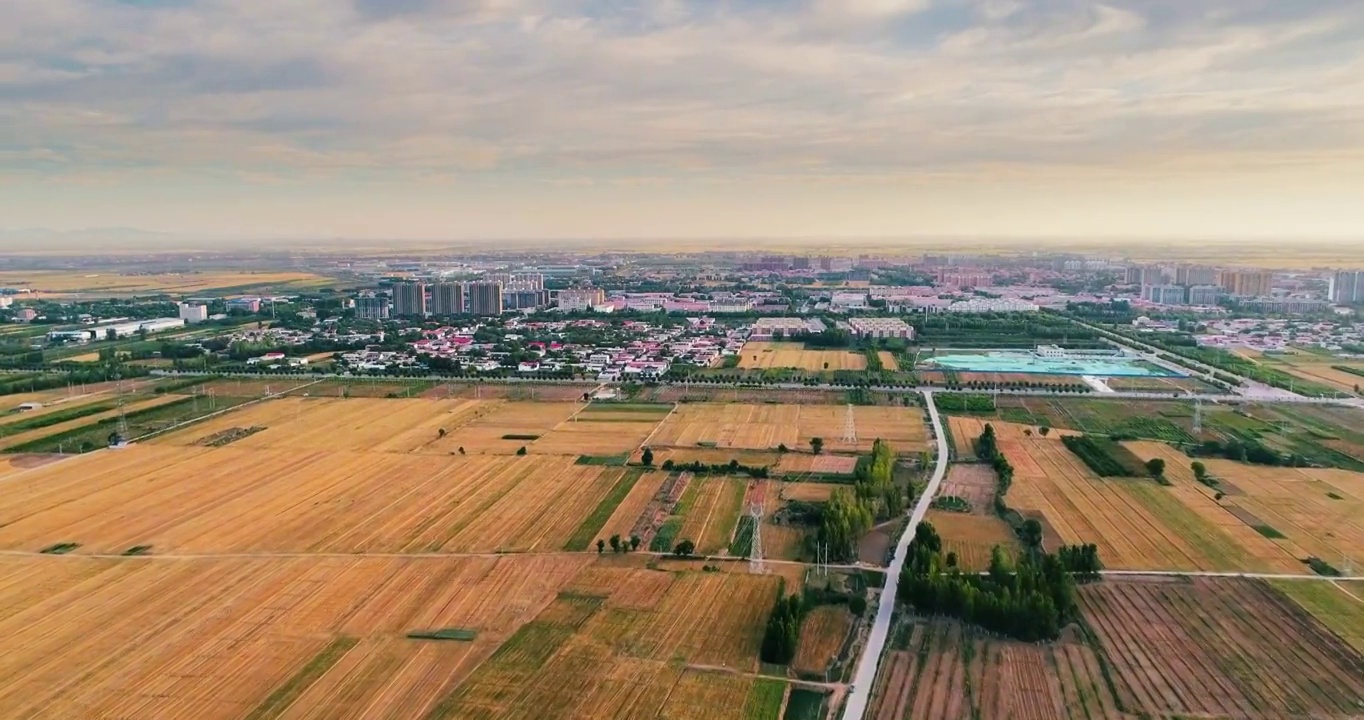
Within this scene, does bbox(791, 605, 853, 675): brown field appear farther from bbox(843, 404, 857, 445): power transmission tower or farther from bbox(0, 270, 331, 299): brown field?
bbox(0, 270, 331, 299): brown field

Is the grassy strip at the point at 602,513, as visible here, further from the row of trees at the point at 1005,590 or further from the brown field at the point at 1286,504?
the brown field at the point at 1286,504

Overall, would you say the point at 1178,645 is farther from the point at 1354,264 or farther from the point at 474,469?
the point at 1354,264

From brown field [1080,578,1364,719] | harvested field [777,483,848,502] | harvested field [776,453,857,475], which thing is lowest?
brown field [1080,578,1364,719]

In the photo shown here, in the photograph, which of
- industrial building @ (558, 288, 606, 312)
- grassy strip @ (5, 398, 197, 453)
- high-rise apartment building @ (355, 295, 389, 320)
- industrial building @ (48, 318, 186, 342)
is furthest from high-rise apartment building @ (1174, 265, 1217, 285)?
industrial building @ (48, 318, 186, 342)

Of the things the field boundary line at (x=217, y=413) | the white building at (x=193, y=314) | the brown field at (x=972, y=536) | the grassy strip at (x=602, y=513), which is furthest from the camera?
the white building at (x=193, y=314)

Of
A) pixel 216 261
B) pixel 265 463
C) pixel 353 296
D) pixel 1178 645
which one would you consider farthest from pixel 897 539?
pixel 216 261

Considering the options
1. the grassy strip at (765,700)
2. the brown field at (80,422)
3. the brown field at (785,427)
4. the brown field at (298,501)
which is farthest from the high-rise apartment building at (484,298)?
the grassy strip at (765,700)
